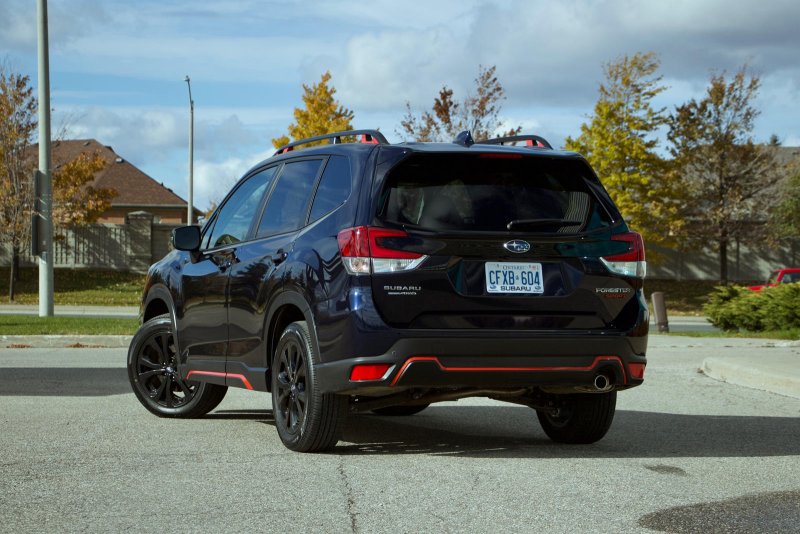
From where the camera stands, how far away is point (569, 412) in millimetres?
8023

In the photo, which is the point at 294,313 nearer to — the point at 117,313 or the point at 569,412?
the point at 569,412

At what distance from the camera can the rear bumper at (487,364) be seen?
6.67 metres

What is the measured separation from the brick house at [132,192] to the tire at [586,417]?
60.5 metres

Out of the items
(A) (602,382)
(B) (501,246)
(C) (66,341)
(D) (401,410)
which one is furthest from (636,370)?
(C) (66,341)

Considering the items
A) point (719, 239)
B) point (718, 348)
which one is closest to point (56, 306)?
point (718, 348)

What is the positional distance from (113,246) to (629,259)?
37053 millimetres

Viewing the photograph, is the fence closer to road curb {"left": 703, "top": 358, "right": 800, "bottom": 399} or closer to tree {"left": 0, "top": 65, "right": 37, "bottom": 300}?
tree {"left": 0, "top": 65, "right": 37, "bottom": 300}

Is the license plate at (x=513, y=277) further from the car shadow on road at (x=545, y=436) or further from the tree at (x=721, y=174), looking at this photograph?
the tree at (x=721, y=174)

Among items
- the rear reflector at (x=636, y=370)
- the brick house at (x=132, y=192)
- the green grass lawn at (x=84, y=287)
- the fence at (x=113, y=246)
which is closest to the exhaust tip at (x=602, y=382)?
the rear reflector at (x=636, y=370)

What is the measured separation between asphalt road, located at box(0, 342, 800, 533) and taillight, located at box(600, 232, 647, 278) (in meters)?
1.17

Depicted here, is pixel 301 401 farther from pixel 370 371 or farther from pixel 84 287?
pixel 84 287

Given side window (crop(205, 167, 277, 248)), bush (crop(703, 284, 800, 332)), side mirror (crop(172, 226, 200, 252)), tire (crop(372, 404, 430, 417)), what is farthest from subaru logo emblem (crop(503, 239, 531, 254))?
bush (crop(703, 284, 800, 332))

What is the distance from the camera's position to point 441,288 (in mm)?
6758

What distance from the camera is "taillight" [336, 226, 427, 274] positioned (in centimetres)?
670
